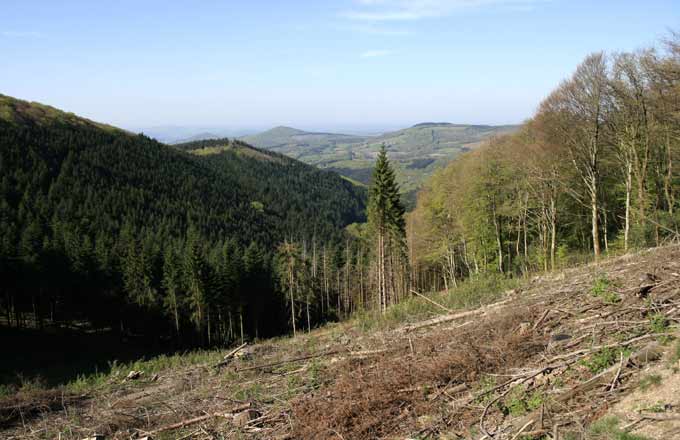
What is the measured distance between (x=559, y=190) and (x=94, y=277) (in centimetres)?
4781

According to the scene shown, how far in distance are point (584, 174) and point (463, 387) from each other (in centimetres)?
2305

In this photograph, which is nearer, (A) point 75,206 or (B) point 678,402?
(B) point 678,402

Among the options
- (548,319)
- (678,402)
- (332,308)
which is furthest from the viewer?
(332,308)

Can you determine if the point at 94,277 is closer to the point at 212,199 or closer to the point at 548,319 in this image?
the point at 548,319

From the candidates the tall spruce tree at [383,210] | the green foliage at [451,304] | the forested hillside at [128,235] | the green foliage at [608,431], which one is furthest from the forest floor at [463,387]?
the forested hillside at [128,235]

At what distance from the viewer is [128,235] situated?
5800 centimetres

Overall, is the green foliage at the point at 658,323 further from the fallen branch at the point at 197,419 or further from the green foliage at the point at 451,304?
the fallen branch at the point at 197,419

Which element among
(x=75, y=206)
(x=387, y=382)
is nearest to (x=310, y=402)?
(x=387, y=382)

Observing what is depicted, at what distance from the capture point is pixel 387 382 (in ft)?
26.0

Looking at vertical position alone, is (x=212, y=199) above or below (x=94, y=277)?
above

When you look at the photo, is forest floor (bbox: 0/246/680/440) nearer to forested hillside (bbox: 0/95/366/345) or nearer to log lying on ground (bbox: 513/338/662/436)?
log lying on ground (bbox: 513/338/662/436)

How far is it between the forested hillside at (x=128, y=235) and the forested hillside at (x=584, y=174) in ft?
85.2

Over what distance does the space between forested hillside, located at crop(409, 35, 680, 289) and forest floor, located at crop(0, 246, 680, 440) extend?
3.39 metres

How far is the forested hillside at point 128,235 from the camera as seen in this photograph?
44.9m
